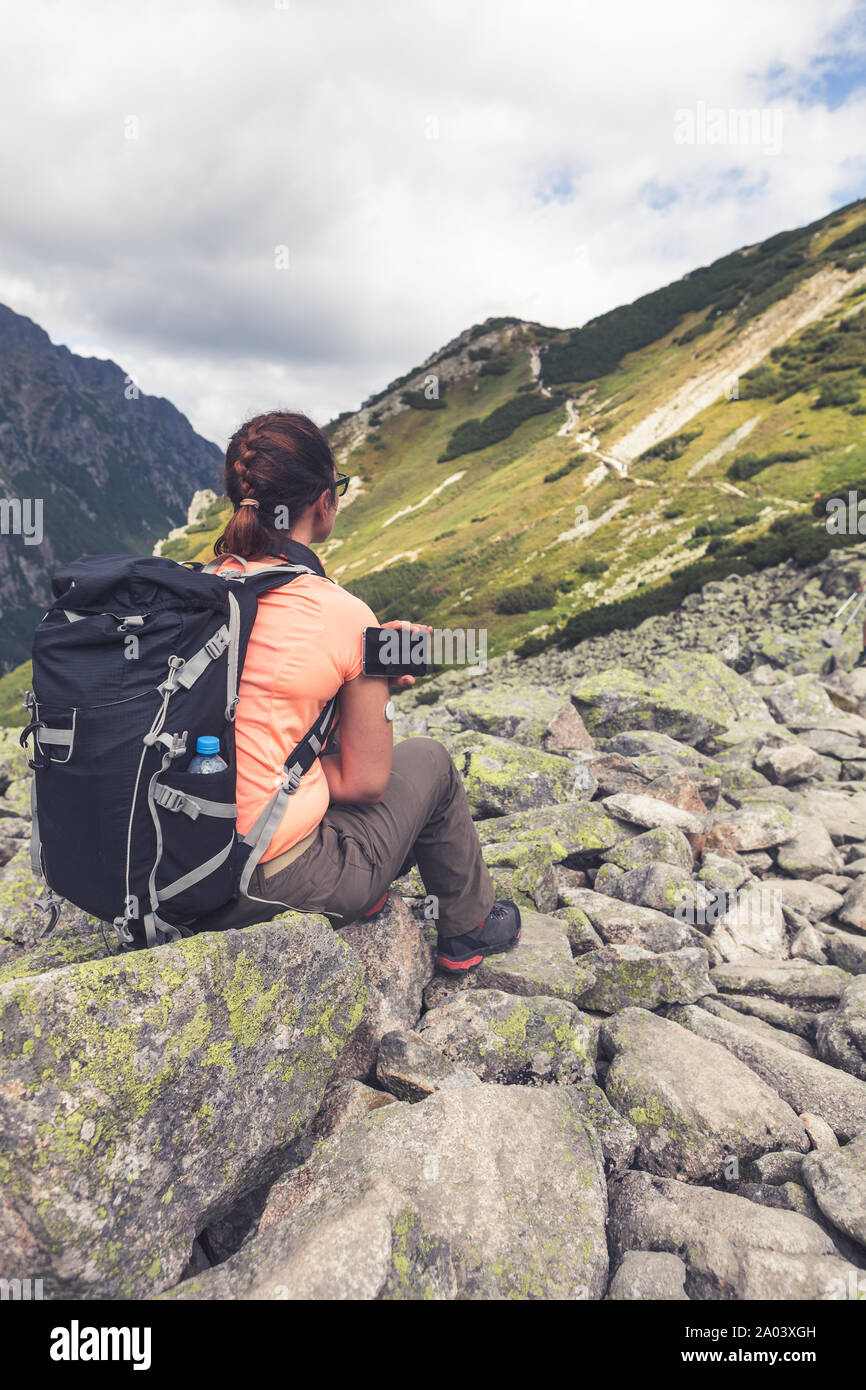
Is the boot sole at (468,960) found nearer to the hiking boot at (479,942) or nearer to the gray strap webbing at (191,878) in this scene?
the hiking boot at (479,942)

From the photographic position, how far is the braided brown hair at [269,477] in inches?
158

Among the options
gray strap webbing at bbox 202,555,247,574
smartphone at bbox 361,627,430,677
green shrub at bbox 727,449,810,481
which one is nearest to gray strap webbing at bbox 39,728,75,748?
gray strap webbing at bbox 202,555,247,574

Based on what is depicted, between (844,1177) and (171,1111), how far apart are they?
352cm

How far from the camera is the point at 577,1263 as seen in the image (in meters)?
3.19

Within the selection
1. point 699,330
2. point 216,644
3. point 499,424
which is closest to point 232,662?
point 216,644

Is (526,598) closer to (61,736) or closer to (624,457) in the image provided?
(624,457)

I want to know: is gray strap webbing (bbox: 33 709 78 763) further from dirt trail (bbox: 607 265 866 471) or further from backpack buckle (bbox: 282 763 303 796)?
dirt trail (bbox: 607 265 866 471)

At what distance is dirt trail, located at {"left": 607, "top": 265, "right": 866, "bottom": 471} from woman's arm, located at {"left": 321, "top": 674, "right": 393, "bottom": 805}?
63.5 metres

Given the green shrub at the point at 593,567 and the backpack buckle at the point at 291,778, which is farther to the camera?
the green shrub at the point at 593,567

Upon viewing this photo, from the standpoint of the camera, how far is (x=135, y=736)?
3.19 metres

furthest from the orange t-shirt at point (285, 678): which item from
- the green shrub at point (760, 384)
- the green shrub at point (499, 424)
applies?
the green shrub at point (499, 424)

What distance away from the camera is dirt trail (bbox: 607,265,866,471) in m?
63.9

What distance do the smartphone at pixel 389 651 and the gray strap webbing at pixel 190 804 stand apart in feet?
3.72
